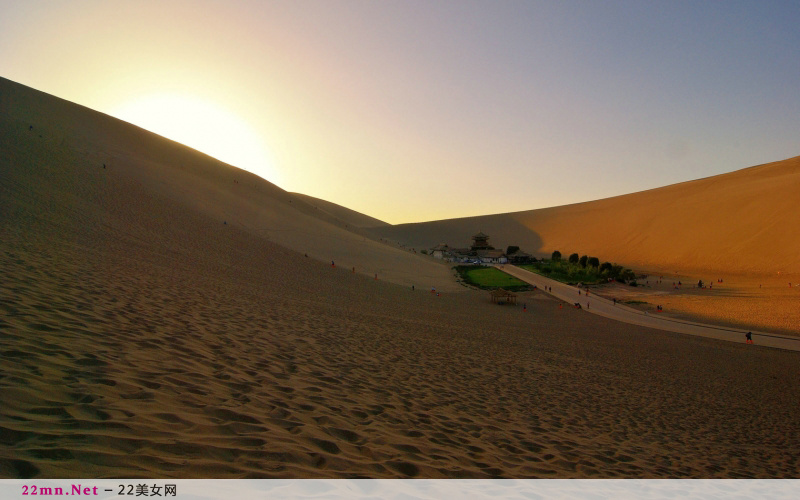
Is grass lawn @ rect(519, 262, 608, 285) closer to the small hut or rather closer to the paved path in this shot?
the paved path

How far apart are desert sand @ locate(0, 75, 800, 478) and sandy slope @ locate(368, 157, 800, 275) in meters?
45.1

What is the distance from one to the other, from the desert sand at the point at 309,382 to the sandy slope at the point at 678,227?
4514cm

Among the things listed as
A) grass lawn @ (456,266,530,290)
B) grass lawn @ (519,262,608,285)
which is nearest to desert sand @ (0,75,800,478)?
grass lawn @ (456,266,530,290)

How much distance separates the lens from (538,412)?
712cm

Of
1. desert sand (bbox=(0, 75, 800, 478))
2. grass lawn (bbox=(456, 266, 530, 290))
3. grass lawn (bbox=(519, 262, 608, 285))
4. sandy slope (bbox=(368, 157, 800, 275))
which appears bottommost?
desert sand (bbox=(0, 75, 800, 478))

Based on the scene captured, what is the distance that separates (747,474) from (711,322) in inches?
870

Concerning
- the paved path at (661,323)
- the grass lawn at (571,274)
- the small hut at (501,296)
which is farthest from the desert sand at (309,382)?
the grass lawn at (571,274)

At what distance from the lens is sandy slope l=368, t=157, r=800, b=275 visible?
5319 cm

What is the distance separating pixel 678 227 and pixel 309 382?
268 ft

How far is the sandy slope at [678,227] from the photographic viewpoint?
53.2m

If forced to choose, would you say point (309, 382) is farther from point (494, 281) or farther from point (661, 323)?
point (494, 281)

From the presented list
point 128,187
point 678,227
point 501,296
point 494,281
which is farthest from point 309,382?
point 678,227
